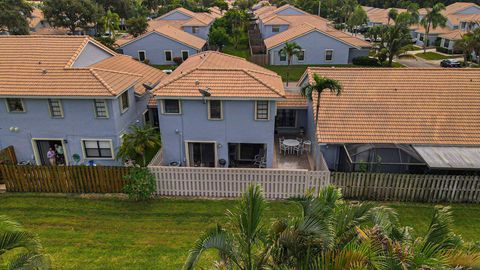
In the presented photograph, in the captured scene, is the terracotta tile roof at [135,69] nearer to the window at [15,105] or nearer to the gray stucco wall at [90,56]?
the gray stucco wall at [90,56]

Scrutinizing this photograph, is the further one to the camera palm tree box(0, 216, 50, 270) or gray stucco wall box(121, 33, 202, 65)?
gray stucco wall box(121, 33, 202, 65)

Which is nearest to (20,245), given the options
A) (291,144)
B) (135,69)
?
(291,144)

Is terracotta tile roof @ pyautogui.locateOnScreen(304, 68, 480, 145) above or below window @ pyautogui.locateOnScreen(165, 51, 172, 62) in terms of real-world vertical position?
above

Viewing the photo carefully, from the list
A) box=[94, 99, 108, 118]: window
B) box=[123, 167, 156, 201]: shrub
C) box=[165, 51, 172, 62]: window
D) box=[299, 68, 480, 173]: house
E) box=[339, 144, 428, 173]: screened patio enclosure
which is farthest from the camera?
box=[165, 51, 172, 62]: window

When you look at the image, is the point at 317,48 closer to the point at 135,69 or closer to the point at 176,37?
the point at 176,37

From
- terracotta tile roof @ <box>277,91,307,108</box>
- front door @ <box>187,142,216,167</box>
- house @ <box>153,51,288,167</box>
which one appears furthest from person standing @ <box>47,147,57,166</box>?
terracotta tile roof @ <box>277,91,307,108</box>

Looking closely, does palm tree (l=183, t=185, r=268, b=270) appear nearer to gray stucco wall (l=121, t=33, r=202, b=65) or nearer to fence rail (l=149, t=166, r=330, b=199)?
fence rail (l=149, t=166, r=330, b=199)
